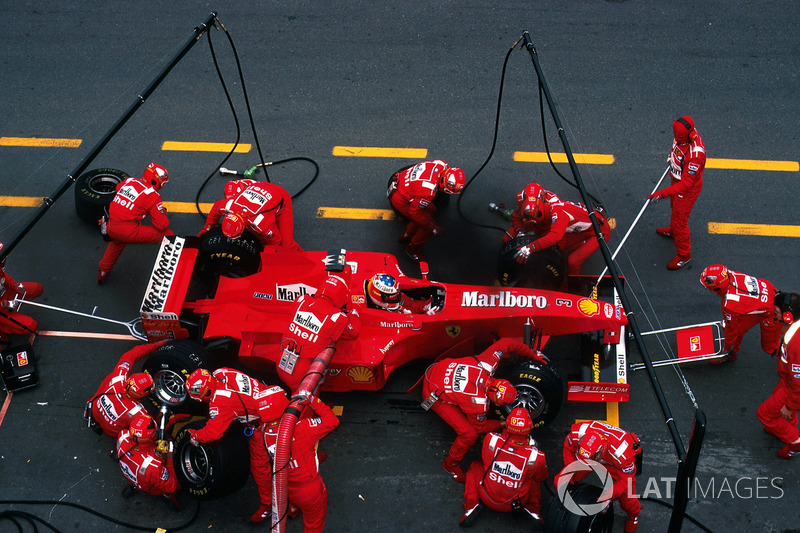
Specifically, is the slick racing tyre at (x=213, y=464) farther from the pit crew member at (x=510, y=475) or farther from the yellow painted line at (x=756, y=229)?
the yellow painted line at (x=756, y=229)

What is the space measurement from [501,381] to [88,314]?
5.39 m

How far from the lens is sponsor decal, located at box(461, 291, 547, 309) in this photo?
836 centimetres

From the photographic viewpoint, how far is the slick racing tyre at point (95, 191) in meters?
10.2

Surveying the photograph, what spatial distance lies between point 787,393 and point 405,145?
6.17m

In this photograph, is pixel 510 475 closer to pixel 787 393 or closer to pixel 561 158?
pixel 787 393

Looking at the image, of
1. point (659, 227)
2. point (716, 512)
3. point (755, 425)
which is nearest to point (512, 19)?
point (659, 227)

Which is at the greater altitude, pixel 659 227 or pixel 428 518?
pixel 659 227

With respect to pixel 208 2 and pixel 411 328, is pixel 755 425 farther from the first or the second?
pixel 208 2

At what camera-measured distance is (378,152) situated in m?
11.4

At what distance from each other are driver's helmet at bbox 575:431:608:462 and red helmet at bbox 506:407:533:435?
0.52 metres

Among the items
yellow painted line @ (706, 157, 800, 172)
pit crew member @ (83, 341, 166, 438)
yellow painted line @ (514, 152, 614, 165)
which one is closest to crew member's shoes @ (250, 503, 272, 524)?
pit crew member @ (83, 341, 166, 438)

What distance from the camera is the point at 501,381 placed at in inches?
301

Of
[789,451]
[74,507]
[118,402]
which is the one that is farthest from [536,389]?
[74,507]

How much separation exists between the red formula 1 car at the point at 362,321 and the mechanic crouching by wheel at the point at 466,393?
288 millimetres
